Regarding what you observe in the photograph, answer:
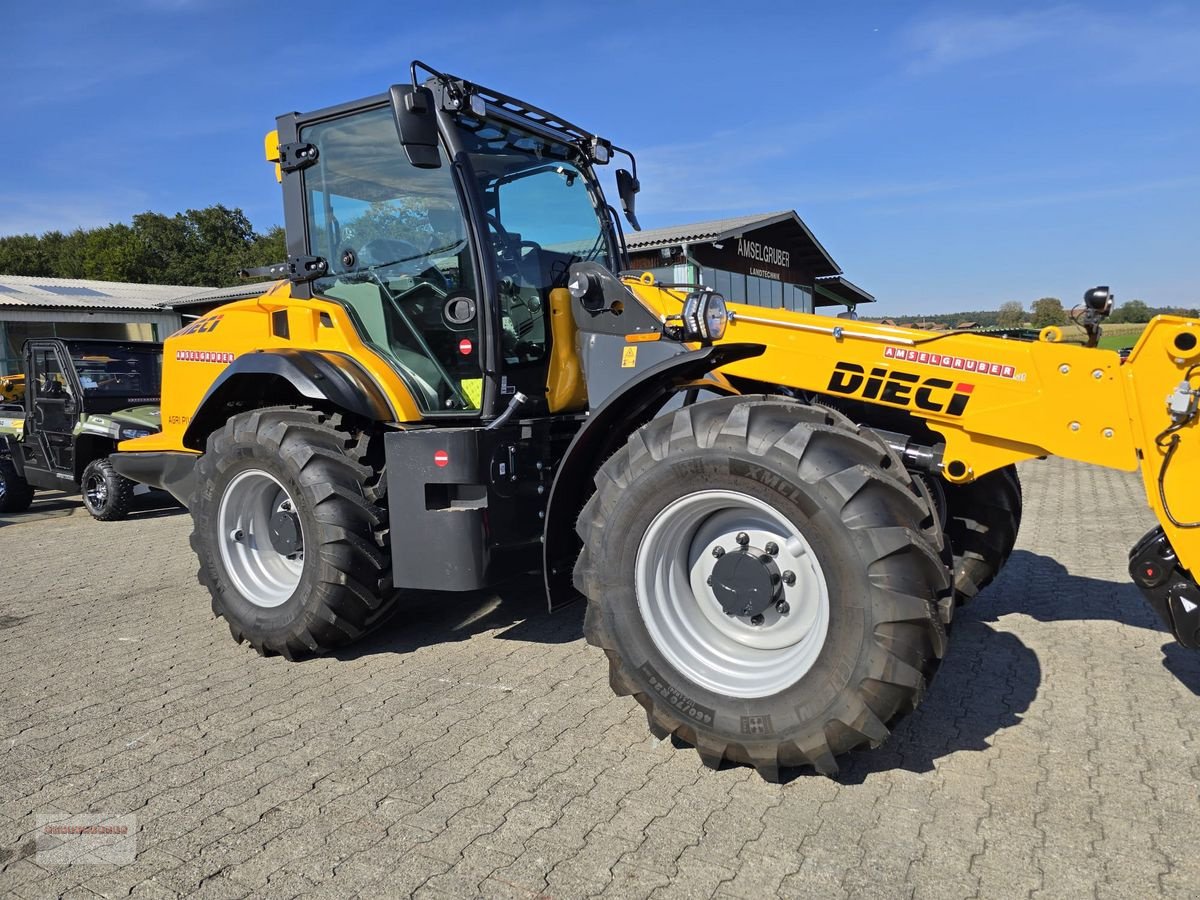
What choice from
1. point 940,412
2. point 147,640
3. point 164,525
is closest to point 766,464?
point 940,412

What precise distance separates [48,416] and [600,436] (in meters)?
9.81

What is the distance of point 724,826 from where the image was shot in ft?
9.57

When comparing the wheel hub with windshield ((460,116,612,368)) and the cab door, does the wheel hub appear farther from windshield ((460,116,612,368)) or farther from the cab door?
the cab door

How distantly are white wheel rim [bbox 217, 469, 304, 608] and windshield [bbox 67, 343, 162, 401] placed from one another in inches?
271

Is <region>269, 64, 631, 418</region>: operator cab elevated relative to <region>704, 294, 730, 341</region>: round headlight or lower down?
elevated

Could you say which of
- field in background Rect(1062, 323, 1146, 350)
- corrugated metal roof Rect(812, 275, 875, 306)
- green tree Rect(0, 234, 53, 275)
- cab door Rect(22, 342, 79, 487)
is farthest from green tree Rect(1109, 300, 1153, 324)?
green tree Rect(0, 234, 53, 275)

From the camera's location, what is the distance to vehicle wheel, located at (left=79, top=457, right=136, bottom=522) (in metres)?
10.1

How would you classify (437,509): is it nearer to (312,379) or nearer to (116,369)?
(312,379)

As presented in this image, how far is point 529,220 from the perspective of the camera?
4.87m

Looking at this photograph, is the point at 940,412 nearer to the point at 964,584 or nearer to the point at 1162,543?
the point at 1162,543

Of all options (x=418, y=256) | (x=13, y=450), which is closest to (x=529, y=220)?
(x=418, y=256)

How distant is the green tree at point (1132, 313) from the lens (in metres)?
3.27

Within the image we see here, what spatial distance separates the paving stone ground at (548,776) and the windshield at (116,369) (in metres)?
6.52

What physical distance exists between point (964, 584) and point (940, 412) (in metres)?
1.41
